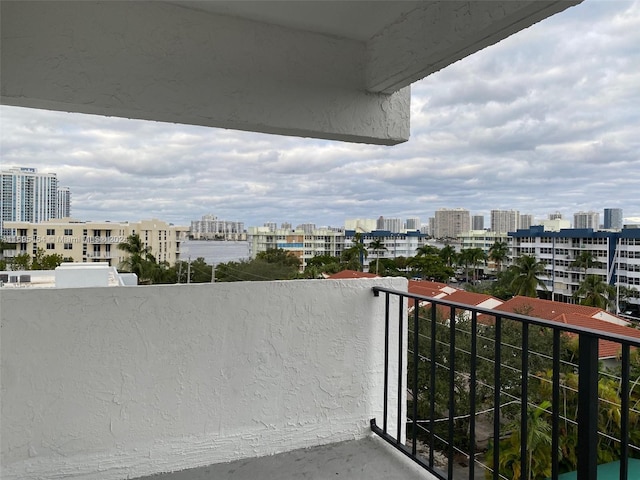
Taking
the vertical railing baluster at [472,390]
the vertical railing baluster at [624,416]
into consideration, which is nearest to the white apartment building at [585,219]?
the vertical railing baluster at [472,390]

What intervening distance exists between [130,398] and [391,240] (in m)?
11.6

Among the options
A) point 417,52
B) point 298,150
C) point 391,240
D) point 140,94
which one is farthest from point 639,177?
point 140,94

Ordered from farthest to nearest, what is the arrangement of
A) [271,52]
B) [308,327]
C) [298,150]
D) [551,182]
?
[551,182] → [298,150] → [308,327] → [271,52]

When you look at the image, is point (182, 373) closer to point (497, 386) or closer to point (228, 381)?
point (228, 381)

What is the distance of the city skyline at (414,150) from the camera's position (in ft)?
12.0

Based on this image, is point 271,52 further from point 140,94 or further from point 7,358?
point 7,358

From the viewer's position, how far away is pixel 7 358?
1592mm

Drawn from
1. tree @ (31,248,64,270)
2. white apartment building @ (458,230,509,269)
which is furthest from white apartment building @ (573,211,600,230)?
tree @ (31,248,64,270)

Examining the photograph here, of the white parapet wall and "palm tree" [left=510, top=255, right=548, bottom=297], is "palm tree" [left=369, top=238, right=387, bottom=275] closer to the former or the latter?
"palm tree" [left=510, top=255, right=548, bottom=297]

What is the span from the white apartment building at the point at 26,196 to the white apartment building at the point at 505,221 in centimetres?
1219

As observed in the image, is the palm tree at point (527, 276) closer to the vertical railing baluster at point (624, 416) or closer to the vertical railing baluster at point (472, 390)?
the vertical railing baluster at point (472, 390)

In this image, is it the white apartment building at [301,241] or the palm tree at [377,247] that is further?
the palm tree at [377,247]

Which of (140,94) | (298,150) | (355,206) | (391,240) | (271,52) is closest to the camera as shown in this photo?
(140,94)

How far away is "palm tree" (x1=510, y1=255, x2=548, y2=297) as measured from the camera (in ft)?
57.1
